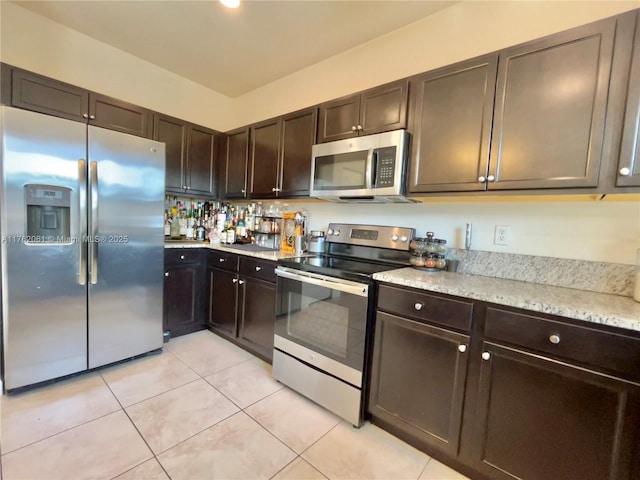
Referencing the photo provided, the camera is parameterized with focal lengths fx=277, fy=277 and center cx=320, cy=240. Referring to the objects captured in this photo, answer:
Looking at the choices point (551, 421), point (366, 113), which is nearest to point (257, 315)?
point (366, 113)

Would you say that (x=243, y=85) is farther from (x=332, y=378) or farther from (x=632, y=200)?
(x=632, y=200)

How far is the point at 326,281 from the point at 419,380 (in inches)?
28.4

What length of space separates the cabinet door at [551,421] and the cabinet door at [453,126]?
917 millimetres

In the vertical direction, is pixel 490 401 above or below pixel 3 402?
above

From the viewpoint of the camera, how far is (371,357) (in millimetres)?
1593

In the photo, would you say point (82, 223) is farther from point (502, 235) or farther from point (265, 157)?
point (502, 235)

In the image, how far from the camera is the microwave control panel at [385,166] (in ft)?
5.71

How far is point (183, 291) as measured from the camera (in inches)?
105

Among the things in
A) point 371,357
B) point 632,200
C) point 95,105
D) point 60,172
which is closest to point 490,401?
point 371,357

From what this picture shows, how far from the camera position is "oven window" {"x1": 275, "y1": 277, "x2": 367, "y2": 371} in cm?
161

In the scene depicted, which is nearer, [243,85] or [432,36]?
[432,36]

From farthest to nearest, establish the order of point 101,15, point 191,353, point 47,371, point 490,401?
point 191,353, point 101,15, point 47,371, point 490,401

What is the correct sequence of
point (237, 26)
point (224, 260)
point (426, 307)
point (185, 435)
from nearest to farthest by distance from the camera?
1. point (426, 307)
2. point (185, 435)
3. point (237, 26)
4. point (224, 260)

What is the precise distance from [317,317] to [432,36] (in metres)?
2.15
